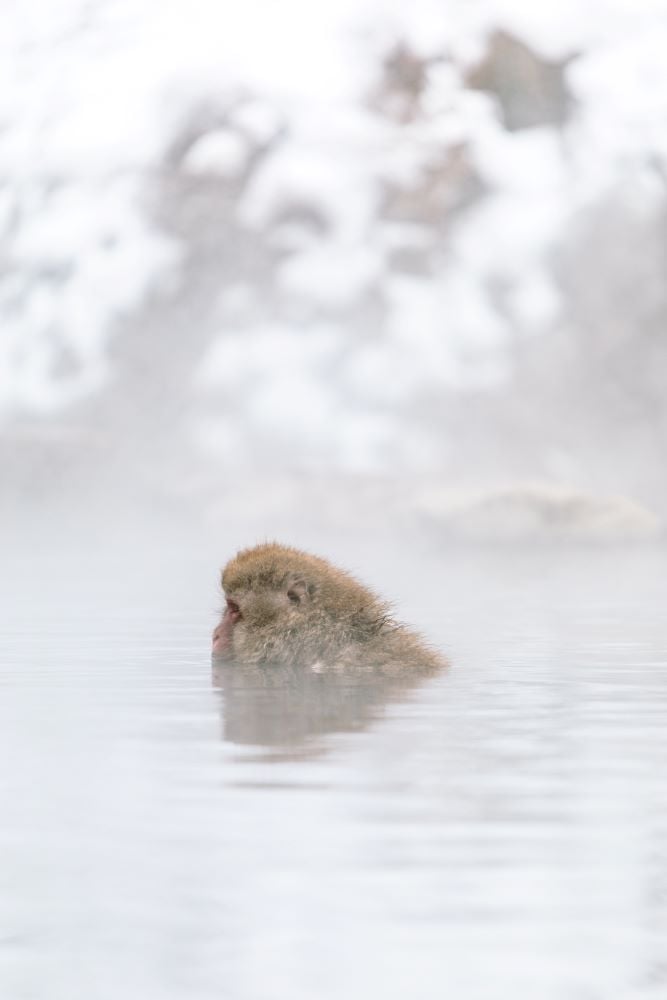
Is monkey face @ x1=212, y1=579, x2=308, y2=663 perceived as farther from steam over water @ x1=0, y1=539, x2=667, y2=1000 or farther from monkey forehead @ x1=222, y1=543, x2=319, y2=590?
steam over water @ x1=0, y1=539, x2=667, y2=1000

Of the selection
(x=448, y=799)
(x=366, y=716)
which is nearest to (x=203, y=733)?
(x=366, y=716)

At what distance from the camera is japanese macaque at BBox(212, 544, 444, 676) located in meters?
11.6

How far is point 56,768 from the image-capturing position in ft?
25.7

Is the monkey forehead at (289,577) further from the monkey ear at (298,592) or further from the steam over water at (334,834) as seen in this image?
the steam over water at (334,834)

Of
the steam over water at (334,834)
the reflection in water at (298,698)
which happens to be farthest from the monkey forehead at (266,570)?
the steam over water at (334,834)

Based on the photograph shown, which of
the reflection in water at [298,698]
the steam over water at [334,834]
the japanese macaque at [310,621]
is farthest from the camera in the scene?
the japanese macaque at [310,621]

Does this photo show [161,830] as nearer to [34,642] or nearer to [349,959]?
[349,959]

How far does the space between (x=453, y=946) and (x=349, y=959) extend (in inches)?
10.4

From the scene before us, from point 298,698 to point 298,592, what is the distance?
1407mm

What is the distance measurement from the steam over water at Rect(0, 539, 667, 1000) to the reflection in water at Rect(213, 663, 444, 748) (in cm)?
4

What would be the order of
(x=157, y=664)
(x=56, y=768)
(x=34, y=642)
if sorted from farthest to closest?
(x=34, y=642), (x=157, y=664), (x=56, y=768)

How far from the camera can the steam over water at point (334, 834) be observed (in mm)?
4543

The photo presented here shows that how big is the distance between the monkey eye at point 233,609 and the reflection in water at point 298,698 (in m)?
0.31

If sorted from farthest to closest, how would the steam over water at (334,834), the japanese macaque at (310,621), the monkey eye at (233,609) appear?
1. the monkey eye at (233,609)
2. the japanese macaque at (310,621)
3. the steam over water at (334,834)
